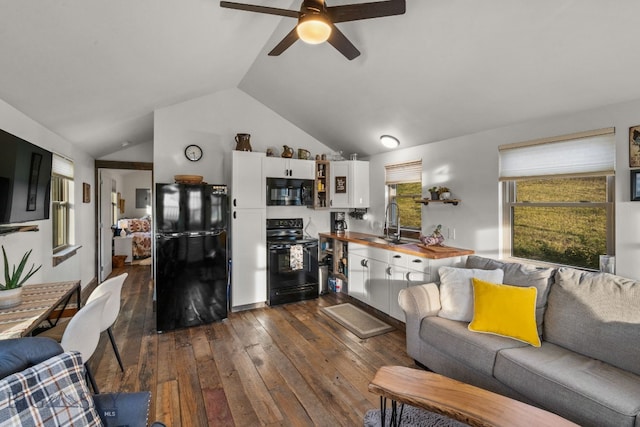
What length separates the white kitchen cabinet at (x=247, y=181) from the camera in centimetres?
398

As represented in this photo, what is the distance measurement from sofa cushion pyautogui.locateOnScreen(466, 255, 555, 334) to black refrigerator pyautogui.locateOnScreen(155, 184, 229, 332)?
2876mm

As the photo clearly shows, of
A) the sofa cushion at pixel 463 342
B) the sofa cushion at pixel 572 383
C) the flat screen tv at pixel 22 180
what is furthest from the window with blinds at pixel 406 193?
the flat screen tv at pixel 22 180

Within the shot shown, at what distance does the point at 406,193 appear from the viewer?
4281mm

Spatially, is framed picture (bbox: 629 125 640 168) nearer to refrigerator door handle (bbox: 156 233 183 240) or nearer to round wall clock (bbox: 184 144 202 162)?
refrigerator door handle (bbox: 156 233 183 240)

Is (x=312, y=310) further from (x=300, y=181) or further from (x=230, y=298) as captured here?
(x=300, y=181)

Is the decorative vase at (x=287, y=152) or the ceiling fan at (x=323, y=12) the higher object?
the ceiling fan at (x=323, y=12)

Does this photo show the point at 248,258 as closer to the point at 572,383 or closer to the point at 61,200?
the point at 61,200

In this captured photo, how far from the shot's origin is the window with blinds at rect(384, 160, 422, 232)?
13.4ft

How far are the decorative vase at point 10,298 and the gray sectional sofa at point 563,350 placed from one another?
284 centimetres

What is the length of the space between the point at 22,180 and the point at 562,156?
4.24 meters

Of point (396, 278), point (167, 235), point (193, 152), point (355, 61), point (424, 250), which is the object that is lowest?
point (396, 278)

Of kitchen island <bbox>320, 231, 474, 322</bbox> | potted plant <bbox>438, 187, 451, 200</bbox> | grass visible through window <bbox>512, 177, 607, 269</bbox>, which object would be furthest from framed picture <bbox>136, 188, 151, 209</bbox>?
grass visible through window <bbox>512, 177, 607, 269</bbox>

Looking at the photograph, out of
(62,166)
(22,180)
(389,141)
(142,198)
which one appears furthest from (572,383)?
(142,198)

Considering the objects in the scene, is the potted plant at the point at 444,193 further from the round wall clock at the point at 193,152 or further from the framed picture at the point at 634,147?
the round wall clock at the point at 193,152
